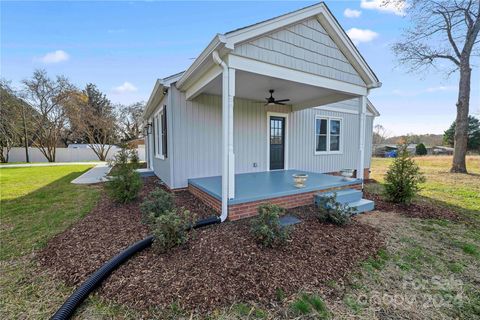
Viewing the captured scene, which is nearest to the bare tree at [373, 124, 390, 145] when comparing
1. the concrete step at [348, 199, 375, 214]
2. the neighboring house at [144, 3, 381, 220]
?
the neighboring house at [144, 3, 381, 220]

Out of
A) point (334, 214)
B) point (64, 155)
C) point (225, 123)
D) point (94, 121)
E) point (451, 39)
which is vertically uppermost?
point (451, 39)

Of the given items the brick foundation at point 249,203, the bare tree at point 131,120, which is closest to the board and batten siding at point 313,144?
the brick foundation at point 249,203

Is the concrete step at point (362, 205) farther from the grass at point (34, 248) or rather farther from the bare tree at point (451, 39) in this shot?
the bare tree at point (451, 39)

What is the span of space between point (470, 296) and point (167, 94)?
21.3ft

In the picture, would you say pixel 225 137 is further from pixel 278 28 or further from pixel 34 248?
pixel 34 248

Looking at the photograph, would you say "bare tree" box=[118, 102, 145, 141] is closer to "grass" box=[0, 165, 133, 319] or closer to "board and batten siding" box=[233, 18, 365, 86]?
"grass" box=[0, 165, 133, 319]

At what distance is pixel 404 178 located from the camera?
202 inches

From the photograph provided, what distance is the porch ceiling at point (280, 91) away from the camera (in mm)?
4839

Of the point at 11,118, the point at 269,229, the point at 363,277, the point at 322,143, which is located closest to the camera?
the point at 363,277

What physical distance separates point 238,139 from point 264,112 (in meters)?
1.41

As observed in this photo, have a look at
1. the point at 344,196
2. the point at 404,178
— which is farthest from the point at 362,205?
the point at 404,178

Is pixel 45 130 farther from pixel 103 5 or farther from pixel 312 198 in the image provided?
pixel 312 198

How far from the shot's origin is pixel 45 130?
808 inches

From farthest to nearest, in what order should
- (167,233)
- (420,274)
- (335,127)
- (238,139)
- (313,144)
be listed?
(335,127) < (313,144) < (238,139) < (167,233) < (420,274)
